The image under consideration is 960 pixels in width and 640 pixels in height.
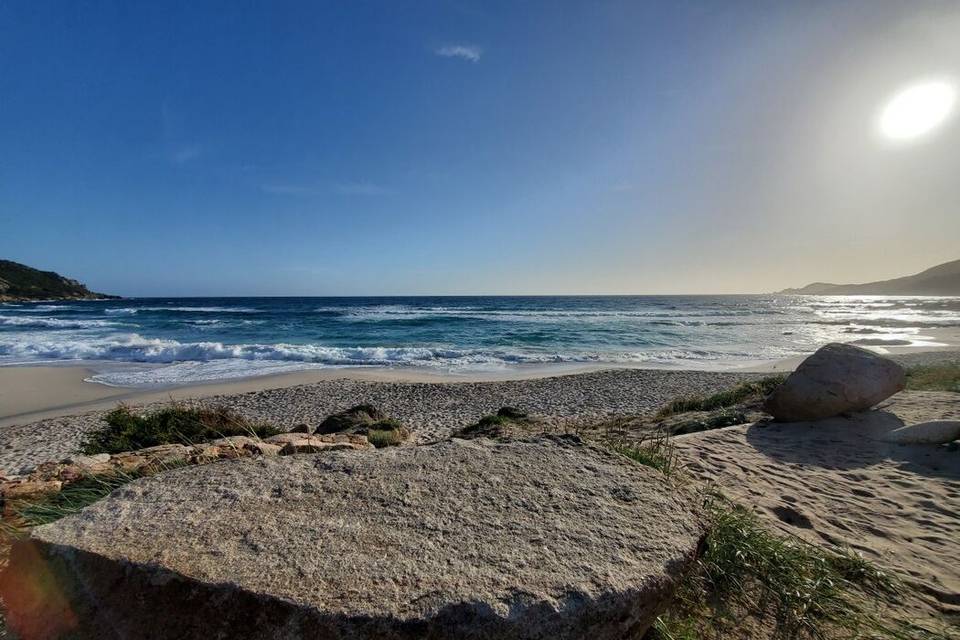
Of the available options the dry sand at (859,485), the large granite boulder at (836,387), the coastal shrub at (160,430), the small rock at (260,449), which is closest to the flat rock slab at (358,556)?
the small rock at (260,449)

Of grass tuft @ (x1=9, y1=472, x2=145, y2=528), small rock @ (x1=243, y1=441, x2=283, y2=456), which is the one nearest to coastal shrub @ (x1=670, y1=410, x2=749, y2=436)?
small rock @ (x1=243, y1=441, x2=283, y2=456)

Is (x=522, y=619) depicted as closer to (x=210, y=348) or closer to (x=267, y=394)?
(x=267, y=394)

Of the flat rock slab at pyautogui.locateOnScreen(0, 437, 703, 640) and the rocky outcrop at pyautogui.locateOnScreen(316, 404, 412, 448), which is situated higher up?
the flat rock slab at pyautogui.locateOnScreen(0, 437, 703, 640)

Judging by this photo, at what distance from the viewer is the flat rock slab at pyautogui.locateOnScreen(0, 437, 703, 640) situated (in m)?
1.55

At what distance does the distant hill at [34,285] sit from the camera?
66650 millimetres

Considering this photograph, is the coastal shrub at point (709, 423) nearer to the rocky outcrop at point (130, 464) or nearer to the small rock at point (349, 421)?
the small rock at point (349, 421)

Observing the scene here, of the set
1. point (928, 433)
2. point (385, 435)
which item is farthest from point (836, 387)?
point (385, 435)

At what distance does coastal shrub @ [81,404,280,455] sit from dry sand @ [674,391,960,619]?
18.9 feet

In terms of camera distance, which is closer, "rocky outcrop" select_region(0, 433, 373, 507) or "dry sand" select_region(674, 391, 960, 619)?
"dry sand" select_region(674, 391, 960, 619)

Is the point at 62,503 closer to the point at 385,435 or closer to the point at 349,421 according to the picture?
the point at 385,435

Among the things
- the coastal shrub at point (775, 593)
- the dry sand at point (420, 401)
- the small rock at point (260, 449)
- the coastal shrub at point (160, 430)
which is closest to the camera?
the coastal shrub at point (775, 593)

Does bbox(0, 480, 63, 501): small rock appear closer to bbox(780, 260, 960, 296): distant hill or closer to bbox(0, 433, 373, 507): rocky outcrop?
bbox(0, 433, 373, 507): rocky outcrop

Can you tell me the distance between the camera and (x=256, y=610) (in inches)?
60.3

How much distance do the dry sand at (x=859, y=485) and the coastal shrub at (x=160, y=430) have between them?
18.9ft
